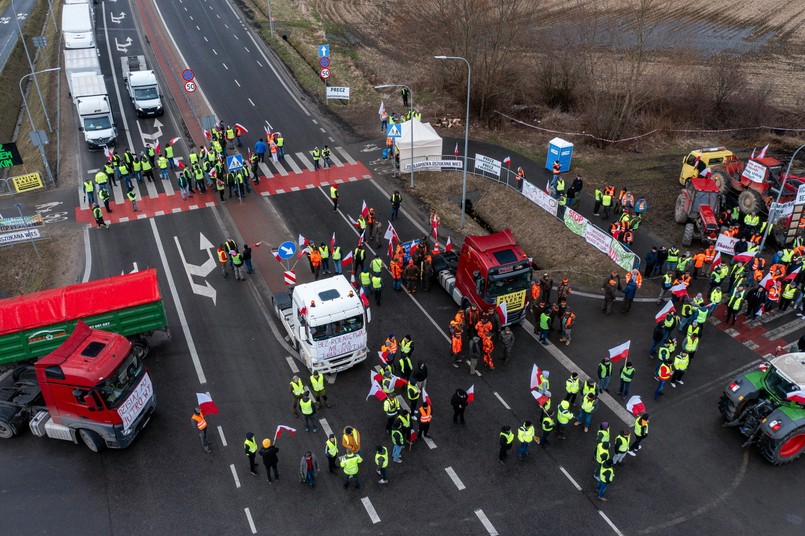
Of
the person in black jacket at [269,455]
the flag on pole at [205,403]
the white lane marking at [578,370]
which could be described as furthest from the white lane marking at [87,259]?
the white lane marking at [578,370]

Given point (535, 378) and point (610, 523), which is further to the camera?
point (535, 378)

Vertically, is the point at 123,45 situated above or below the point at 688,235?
above

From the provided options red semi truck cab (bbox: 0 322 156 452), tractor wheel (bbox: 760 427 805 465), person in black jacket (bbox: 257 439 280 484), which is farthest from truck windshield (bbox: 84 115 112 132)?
tractor wheel (bbox: 760 427 805 465)

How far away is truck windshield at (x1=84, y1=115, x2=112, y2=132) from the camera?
37125 mm

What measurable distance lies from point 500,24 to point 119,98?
95.7 feet

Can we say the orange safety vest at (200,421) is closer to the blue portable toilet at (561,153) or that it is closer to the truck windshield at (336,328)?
the truck windshield at (336,328)

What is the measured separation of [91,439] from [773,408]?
777 inches

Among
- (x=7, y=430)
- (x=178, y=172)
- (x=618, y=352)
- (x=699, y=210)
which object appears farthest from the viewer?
(x=178, y=172)

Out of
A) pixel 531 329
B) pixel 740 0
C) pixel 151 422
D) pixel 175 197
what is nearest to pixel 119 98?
pixel 175 197

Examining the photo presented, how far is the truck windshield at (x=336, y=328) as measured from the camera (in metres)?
19.1

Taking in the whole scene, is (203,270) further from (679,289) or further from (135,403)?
(679,289)

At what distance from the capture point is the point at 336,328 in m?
19.3

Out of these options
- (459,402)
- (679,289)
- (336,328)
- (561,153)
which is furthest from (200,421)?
(561,153)

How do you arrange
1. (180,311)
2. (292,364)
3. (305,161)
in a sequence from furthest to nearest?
(305,161), (180,311), (292,364)
